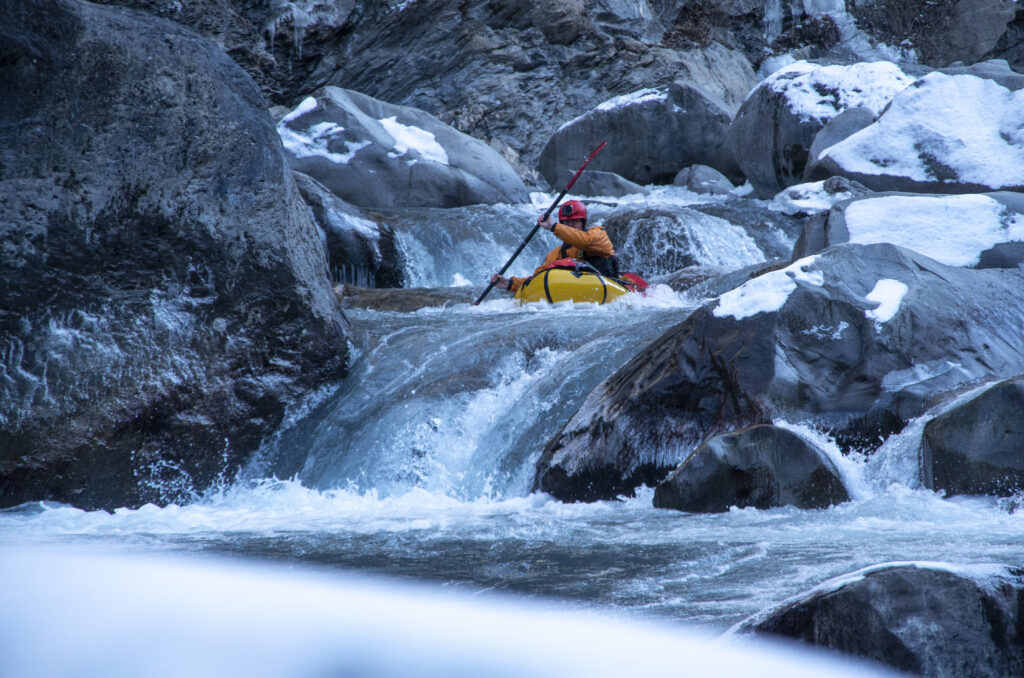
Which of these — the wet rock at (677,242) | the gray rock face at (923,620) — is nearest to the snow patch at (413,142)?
the wet rock at (677,242)

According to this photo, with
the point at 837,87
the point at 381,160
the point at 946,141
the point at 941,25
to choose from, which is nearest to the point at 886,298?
the point at 946,141

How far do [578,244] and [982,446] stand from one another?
5.24 meters

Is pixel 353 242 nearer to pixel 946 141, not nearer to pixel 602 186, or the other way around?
pixel 602 186

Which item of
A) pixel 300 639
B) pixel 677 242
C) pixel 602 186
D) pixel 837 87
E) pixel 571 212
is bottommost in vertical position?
pixel 300 639

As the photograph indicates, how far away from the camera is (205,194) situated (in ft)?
18.0

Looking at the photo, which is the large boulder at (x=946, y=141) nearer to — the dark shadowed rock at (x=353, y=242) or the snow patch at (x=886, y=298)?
the dark shadowed rock at (x=353, y=242)

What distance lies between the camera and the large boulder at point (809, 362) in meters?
4.02

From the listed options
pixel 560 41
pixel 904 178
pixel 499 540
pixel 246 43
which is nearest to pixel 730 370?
pixel 499 540

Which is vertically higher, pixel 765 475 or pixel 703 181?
pixel 703 181

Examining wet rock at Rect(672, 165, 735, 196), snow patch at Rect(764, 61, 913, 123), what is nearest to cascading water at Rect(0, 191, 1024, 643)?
snow patch at Rect(764, 61, 913, 123)

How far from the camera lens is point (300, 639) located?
71.8 inches

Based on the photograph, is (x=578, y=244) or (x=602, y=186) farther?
(x=602, y=186)

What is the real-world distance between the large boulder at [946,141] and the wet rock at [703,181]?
411 cm

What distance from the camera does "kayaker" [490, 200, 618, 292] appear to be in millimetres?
8297
